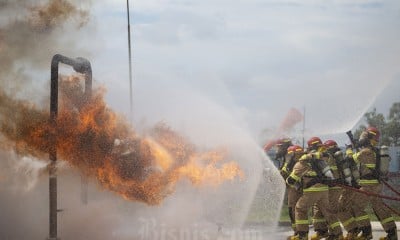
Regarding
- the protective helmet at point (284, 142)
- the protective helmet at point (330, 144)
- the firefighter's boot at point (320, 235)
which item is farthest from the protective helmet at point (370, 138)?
the firefighter's boot at point (320, 235)

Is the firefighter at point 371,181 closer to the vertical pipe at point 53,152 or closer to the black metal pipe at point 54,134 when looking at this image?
the black metal pipe at point 54,134

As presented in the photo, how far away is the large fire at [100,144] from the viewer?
11008mm

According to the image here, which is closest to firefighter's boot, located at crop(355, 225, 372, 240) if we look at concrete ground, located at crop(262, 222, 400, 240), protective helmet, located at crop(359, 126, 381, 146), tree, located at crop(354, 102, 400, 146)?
concrete ground, located at crop(262, 222, 400, 240)

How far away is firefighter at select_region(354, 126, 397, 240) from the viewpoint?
1303cm

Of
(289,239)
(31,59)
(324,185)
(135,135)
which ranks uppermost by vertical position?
(31,59)

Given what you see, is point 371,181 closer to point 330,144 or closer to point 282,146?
point 330,144

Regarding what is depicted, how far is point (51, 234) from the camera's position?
10.5 meters

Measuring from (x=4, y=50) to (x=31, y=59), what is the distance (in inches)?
21.7

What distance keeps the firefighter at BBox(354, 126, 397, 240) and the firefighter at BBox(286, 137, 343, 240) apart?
0.79 metres

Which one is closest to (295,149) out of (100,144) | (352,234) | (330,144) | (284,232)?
(330,144)

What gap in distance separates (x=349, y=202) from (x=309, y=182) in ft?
4.51

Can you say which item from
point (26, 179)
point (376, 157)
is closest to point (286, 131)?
point (376, 157)

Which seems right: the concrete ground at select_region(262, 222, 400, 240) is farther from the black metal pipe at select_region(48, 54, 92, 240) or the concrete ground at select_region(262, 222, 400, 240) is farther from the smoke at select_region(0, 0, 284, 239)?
the black metal pipe at select_region(48, 54, 92, 240)

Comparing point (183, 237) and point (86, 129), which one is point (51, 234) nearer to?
point (86, 129)
